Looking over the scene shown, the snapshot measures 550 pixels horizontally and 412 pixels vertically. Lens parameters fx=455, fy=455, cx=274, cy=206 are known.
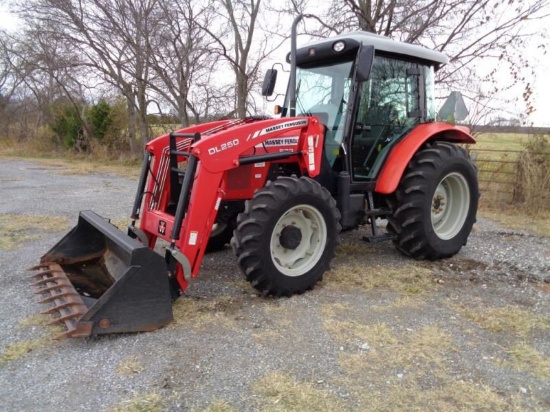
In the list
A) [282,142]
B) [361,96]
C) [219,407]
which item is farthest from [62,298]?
[361,96]

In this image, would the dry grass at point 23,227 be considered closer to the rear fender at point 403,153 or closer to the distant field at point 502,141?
the rear fender at point 403,153

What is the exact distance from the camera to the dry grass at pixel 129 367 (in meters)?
2.67

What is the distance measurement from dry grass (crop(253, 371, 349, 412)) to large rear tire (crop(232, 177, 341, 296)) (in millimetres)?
1037

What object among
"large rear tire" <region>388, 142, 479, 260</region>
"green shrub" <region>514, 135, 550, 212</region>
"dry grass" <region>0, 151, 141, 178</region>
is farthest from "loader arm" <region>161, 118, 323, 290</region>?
"dry grass" <region>0, 151, 141, 178</region>

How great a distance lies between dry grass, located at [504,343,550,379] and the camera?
109 inches

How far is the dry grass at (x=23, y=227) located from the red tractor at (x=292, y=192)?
6.33ft

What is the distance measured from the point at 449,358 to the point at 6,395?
102 inches

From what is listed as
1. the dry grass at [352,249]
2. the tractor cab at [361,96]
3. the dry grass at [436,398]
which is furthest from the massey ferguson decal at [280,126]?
the dry grass at [436,398]

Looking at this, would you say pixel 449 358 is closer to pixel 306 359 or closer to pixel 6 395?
pixel 306 359

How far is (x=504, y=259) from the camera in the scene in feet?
16.6

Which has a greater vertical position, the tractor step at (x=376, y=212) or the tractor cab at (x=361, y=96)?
the tractor cab at (x=361, y=96)

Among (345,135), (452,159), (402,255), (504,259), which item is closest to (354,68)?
(345,135)

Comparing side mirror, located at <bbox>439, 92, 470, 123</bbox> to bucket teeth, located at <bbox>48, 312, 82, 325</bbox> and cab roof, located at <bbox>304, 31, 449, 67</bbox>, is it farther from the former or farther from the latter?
bucket teeth, located at <bbox>48, 312, 82, 325</bbox>

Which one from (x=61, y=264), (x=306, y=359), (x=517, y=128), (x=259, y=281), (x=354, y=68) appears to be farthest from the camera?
(x=517, y=128)
